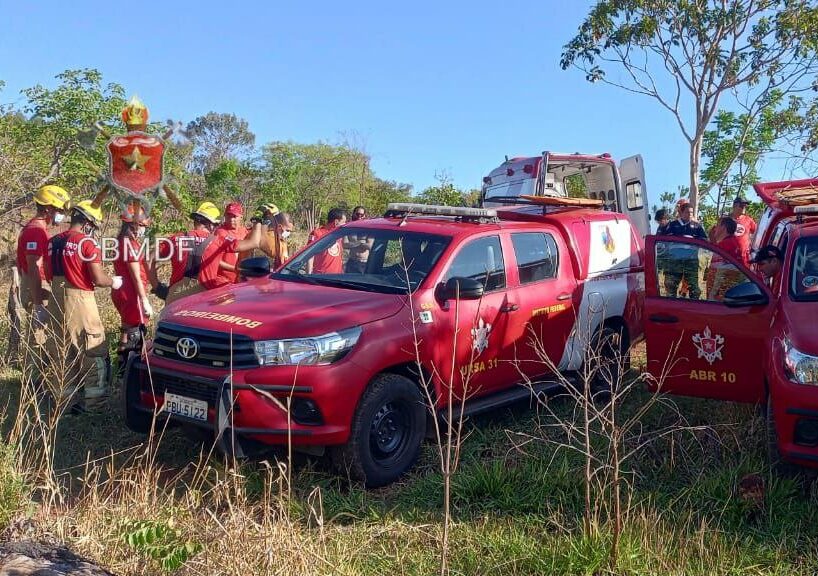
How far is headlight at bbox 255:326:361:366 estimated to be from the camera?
478cm

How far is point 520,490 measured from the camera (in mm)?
4730

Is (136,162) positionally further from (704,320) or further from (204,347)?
(704,320)

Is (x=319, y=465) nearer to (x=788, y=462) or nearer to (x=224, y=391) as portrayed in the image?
(x=224, y=391)

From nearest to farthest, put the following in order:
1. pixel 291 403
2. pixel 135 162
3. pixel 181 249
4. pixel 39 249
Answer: pixel 291 403, pixel 39 249, pixel 181 249, pixel 135 162

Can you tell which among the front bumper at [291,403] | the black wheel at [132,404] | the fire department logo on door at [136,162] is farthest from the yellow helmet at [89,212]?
the fire department logo on door at [136,162]

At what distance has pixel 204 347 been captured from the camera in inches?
195

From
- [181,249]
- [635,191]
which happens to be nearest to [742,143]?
[635,191]

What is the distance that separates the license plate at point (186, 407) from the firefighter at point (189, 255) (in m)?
2.70

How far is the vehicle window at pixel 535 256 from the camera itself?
251 inches

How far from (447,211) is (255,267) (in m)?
1.60

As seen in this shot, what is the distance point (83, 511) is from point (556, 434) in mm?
3379

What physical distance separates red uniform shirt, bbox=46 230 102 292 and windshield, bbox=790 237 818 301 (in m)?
5.42

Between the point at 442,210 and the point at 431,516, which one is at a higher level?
the point at 442,210

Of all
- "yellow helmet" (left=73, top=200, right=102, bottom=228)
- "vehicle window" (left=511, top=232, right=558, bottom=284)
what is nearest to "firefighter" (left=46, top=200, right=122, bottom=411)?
"yellow helmet" (left=73, top=200, right=102, bottom=228)
